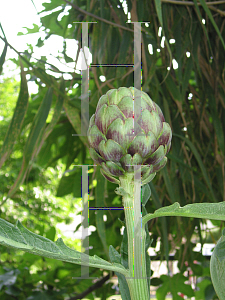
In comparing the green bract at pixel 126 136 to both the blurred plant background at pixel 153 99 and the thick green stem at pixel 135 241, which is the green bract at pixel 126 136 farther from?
the blurred plant background at pixel 153 99

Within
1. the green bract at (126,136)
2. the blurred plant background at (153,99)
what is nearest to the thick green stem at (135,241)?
the green bract at (126,136)

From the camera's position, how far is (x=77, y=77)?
0.70 metres

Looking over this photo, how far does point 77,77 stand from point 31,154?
0.34m

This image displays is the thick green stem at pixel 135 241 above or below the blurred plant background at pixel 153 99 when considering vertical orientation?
below

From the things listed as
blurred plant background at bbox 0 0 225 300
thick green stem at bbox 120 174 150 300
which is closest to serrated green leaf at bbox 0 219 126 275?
thick green stem at bbox 120 174 150 300

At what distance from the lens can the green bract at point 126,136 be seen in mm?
133

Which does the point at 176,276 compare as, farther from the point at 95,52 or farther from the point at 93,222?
the point at 95,52

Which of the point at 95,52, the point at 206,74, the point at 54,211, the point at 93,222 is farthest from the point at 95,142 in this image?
the point at 54,211

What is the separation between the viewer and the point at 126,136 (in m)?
0.13

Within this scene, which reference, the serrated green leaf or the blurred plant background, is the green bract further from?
the blurred plant background

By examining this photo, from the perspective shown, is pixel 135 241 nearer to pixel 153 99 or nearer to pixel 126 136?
pixel 126 136

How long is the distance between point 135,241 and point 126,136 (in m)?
0.05

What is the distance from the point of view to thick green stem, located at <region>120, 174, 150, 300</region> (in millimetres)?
132

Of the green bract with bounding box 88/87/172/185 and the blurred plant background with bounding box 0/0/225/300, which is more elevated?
the blurred plant background with bounding box 0/0/225/300
